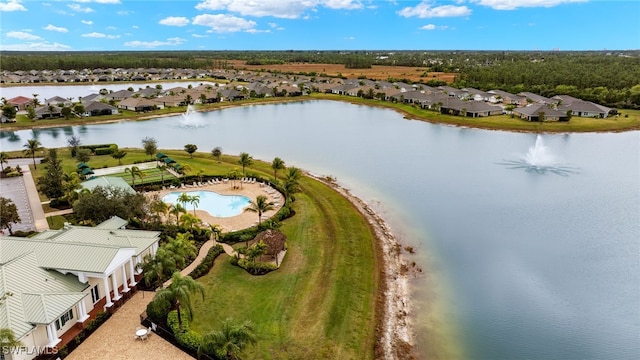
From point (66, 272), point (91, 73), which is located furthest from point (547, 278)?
point (91, 73)

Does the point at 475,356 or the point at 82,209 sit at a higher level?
the point at 82,209

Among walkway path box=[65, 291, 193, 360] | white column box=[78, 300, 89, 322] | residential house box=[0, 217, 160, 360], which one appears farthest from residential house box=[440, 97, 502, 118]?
white column box=[78, 300, 89, 322]

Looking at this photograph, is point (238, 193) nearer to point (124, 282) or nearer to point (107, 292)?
point (124, 282)

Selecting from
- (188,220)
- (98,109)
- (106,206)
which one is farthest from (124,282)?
(98,109)

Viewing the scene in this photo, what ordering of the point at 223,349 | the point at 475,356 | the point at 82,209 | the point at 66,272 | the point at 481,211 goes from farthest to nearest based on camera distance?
the point at 481,211
the point at 82,209
the point at 66,272
the point at 475,356
the point at 223,349

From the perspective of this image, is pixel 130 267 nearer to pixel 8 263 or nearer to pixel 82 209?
pixel 8 263

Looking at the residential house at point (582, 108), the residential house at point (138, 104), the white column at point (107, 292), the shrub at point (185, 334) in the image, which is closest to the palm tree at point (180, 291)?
the shrub at point (185, 334)
